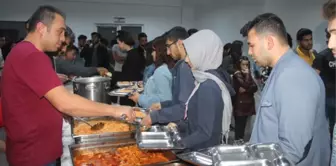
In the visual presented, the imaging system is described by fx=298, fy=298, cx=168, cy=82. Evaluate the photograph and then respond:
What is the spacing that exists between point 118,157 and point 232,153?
79 centimetres

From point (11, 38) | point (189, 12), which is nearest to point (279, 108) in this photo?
point (11, 38)

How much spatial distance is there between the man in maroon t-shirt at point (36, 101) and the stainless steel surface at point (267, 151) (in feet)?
2.45

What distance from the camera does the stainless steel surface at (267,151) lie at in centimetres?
84

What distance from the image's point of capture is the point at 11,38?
23.0 feet

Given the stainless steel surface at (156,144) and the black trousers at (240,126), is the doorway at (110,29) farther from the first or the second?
the stainless steel surface at (156,144)

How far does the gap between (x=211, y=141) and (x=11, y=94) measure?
34.5 inches

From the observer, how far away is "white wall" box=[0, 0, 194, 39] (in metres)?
7.14

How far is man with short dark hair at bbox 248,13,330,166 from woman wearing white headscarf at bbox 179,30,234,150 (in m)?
0.22

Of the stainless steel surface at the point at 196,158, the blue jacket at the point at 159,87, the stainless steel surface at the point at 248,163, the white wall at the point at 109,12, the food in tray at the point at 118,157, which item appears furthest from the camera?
the white wall at the point at 109,12

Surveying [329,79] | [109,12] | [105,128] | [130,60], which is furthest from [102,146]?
[109,12]

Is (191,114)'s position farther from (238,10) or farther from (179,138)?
(238,10)

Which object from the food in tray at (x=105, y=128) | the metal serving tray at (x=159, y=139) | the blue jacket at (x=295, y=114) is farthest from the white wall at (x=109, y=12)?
the blue jacket at (x=295, y=114)

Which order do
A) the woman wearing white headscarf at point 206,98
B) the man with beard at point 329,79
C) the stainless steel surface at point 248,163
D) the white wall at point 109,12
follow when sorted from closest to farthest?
the stainless steel surface at point 248,163 → the woman wearing white headscarf at point 206,98 → the man with beard at point 329,79 → the white wall at point 109,12

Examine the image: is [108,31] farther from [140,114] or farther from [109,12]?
[140,114]
